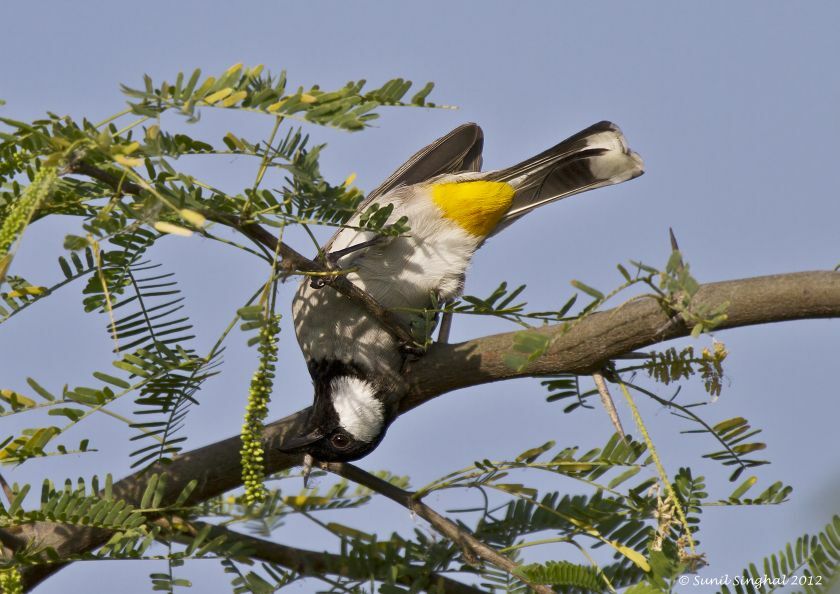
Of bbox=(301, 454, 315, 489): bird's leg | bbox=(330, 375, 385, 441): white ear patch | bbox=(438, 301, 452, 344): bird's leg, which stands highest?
bbox=(438, 301, 452, 344): bird's leg

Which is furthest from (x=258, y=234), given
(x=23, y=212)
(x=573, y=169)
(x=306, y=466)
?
(x=573, y=169)

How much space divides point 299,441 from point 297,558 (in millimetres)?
649

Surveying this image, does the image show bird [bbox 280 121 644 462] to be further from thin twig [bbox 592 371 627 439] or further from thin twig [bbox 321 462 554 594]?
thin twig [bbox 592 371 627 439]

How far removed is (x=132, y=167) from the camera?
1.76 m

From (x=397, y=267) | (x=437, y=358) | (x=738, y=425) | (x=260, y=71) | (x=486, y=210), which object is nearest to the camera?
(x=260, y=71)

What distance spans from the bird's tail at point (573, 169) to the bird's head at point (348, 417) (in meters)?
0.97

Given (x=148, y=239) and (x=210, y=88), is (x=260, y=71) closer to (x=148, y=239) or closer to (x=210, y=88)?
(x=210, y=88)

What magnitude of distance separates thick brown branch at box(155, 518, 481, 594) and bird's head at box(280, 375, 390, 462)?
778 millimetres

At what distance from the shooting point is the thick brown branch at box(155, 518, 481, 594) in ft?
8.39

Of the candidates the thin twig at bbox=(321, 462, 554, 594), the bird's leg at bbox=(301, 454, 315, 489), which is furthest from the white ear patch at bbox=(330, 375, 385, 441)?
the thin twig at bbox=(321, 462, 554, 594)

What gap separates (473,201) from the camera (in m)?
3.95

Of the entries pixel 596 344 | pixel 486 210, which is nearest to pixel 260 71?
pixel 596 344

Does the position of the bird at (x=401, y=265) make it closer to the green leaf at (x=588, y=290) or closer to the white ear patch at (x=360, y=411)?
the white ear patch at (x=360, y=411)

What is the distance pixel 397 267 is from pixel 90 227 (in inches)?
71.9
